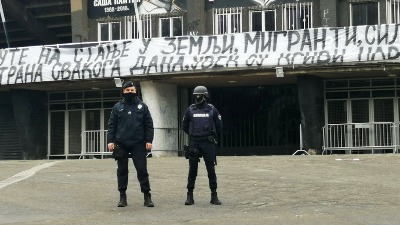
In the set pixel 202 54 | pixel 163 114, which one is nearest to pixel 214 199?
pixel 202 54

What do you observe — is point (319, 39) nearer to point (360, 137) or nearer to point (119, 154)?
point (360, 137)

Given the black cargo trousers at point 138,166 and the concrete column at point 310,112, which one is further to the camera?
the concrete column at point 310,112

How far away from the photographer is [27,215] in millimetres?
11172

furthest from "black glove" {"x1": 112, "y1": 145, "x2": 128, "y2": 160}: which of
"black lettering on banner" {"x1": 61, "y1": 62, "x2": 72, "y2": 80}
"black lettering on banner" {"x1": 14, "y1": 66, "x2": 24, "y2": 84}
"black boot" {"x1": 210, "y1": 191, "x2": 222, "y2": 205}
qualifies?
"black lettering on banner" {"x1": 14, "y1": 66, "x2": 24, "y2": 84}

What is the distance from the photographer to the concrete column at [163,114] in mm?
26281

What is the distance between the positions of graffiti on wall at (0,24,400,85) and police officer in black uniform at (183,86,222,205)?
1257 cm

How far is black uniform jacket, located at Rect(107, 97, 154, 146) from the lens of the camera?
11.4 meters

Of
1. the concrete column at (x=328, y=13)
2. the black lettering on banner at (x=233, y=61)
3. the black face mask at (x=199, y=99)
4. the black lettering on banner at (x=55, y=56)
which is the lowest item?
the black face mask at (x=199, y=99)

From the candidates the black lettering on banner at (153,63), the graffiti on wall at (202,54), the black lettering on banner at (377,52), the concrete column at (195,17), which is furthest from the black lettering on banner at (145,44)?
the black lettering on banner at (377,52)

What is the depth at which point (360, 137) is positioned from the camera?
83.3 ft

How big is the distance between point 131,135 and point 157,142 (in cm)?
1488

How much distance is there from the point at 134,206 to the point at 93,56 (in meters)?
15.1

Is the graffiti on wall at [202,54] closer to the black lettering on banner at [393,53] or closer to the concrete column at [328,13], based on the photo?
the black lettering on banner at [393,53]

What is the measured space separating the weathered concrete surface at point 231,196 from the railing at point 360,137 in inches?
237
